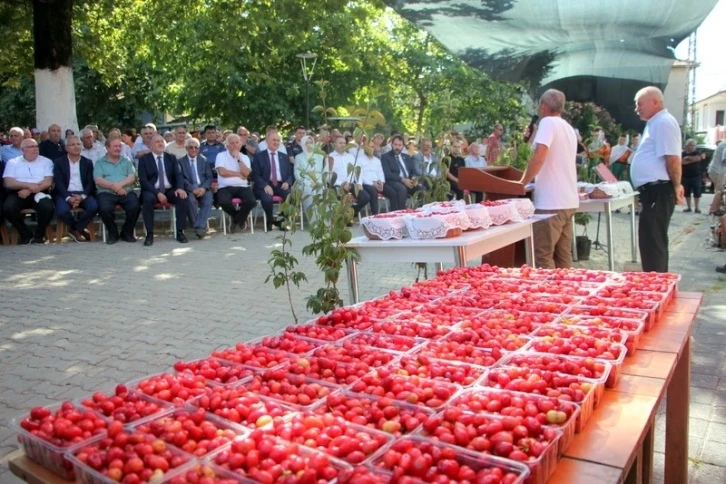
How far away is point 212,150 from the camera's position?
464 inches

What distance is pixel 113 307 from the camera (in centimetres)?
611

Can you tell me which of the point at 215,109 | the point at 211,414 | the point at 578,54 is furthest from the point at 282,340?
the point at 215,109

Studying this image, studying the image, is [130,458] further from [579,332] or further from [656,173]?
[656,173]

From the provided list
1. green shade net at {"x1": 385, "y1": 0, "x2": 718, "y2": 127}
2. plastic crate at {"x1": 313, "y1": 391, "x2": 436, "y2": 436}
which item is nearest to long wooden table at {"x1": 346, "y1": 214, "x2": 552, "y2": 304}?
plastic crate at {"x1": 313, "y1": 391, "x2": 436, "y2": 436}

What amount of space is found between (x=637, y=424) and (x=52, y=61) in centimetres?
1171

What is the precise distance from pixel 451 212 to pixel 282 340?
2.39 meters

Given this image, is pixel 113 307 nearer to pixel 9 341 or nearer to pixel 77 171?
pixel 9 341

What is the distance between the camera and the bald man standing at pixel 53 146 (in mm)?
10281

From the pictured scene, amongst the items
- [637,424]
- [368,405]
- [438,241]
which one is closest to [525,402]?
[637,424]

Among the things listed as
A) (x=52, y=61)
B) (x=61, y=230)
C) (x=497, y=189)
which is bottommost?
(x=61, y=230)

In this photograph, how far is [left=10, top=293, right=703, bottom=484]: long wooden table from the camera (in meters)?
1.57

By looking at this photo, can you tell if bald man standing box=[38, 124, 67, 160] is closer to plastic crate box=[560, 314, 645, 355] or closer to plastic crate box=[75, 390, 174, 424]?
plastic crate box=[75, 390, 174, 424]

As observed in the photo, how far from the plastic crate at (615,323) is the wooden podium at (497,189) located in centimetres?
292

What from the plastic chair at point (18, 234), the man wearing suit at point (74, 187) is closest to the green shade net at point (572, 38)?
the man wearing suit at point (74, 187)
